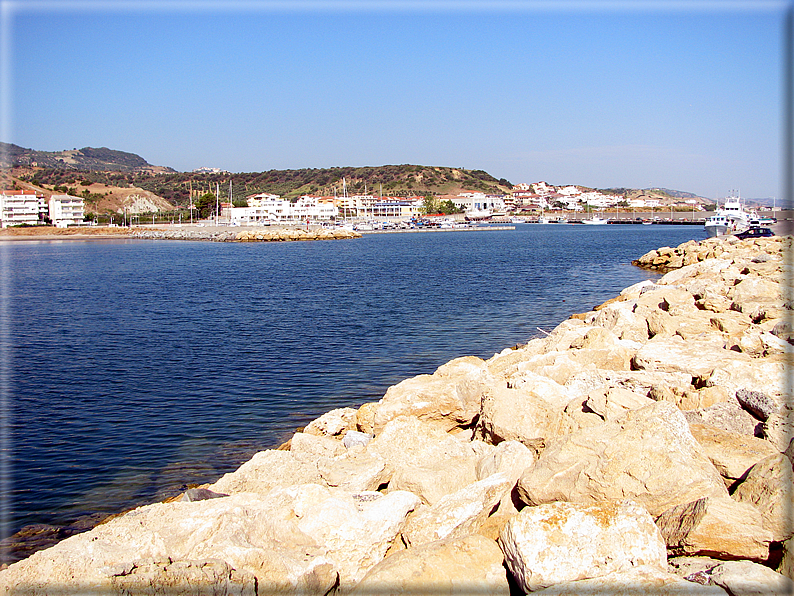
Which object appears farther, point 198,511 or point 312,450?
point 312,450

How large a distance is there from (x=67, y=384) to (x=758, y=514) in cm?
1265

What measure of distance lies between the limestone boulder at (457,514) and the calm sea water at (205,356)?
4.39m

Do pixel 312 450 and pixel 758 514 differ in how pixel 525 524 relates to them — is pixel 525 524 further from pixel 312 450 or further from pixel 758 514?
pixel 312 450

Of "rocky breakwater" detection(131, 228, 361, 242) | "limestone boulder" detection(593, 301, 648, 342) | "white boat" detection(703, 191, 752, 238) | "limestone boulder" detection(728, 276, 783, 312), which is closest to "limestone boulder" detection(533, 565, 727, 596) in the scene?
"limestone boulder" detection(593, 301, 648, 342)

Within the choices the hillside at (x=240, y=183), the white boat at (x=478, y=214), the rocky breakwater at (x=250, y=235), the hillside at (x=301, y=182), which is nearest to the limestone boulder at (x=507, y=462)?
the rocky breakwater at (x=250, y=235)

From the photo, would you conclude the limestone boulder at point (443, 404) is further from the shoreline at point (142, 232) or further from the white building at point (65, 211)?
the white building at point (65, 211)

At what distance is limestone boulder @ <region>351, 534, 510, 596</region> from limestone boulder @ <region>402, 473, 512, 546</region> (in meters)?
0.35

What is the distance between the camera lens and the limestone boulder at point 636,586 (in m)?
3.24

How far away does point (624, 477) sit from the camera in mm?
4141

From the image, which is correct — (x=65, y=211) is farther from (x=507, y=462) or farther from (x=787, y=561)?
(x=787, y=561)

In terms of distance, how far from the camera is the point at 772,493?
13.2ft

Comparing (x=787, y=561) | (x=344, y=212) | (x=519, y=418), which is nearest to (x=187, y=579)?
(x=519, y=418)

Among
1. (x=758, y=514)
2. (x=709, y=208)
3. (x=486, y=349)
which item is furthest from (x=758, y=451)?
(x=709, y=208)

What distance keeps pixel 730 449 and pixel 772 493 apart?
83 cm
